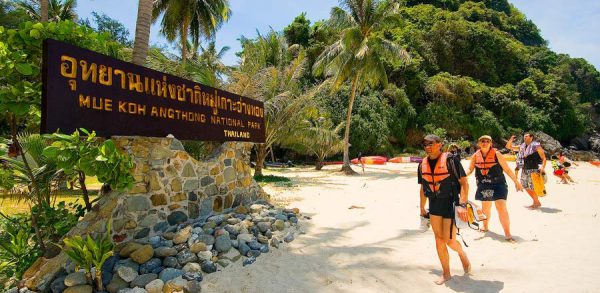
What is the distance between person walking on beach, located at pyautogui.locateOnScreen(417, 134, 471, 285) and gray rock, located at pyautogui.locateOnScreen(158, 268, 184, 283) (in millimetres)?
2961

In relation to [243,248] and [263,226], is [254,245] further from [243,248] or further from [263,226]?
[263,226]

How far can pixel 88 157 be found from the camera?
11.0ft

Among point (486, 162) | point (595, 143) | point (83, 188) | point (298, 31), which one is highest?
point (298, 31)

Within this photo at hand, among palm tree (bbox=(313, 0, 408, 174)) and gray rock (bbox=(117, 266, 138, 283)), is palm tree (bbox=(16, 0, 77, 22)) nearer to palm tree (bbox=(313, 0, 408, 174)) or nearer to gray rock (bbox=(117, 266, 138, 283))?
palm tree (bbox=(313, 0, 408, 174))

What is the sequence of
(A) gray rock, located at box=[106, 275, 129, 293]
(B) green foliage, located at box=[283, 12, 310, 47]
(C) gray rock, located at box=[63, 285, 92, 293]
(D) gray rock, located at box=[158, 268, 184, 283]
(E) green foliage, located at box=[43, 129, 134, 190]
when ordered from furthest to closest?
(B) green foliage, located at box=[283, 12, 310, 47], (D) gray rock, located at box=[158, 268, 184, 283], (A) gray rock, located at box=[106, 275, 129, 293], (C) gray rock, located at box=[63, 285, 92, 293], (E) green foliage, located at box=[43, 129, 134, 190]

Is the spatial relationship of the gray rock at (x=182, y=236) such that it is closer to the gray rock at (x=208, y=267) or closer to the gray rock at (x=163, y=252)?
the gray rock at (x=163, y=252)

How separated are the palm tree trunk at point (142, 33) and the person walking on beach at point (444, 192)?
5437 mm

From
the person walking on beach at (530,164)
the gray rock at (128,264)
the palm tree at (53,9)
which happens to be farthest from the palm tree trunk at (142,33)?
the palm tree at (53,9)

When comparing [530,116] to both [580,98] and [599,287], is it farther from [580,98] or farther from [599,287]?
[599,287]

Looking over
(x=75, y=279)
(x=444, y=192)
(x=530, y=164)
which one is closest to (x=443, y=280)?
(x=444, y=192)

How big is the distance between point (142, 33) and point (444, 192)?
19.6 feet

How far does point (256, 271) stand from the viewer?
425 centimetres

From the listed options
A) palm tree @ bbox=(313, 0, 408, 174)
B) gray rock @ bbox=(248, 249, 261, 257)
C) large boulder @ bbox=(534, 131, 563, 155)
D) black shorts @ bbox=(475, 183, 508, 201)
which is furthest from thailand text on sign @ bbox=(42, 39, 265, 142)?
large boulder @ bbox=(534, 131, 563, 155)

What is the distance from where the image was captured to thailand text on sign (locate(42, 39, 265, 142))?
3.67m
